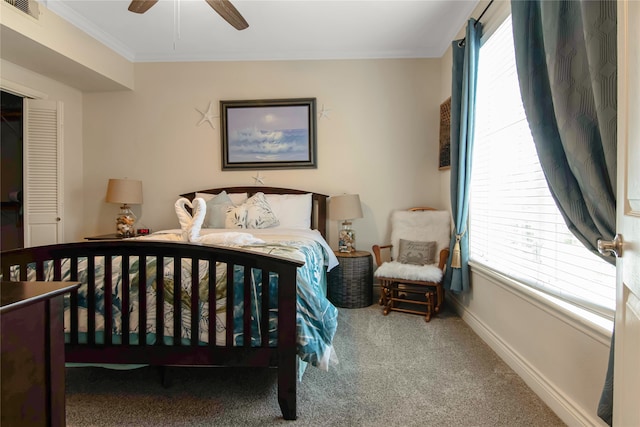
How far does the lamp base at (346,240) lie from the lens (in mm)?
3459

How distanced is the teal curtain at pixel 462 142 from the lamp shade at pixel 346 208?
3.01 feet

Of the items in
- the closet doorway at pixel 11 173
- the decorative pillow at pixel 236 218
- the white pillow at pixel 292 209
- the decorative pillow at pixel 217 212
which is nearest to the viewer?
the decorative pillow at pixel 236 218

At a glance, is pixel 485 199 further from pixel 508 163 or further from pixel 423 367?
pixel 423 367

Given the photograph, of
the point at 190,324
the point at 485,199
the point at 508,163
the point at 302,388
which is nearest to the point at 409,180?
the point at 485,199

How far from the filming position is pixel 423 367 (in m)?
2.05

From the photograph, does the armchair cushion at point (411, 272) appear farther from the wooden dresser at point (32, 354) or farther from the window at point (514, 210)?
the wooden dresser at point (32, 354)

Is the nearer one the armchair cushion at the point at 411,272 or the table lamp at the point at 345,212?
the armchair cushion at the point at 411,272

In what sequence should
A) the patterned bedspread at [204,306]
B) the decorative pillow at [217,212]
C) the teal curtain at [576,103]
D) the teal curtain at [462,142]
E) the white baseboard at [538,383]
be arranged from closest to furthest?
1. the teal curtain at [576,103]
2. the white baseboard at [538,383]
3. the patterned bedspread at [204,306]
4. the teal curtain at [462,142]
5. the decorative pillow at [217,212]

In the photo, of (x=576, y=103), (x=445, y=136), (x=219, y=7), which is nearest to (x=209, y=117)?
(x=219, y=7)

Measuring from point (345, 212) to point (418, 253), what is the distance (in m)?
0.81

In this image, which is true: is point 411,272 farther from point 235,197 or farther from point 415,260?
point 235,197

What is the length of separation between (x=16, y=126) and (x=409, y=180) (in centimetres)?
502

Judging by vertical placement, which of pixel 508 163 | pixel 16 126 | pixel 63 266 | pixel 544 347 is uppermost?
pixel 16 126

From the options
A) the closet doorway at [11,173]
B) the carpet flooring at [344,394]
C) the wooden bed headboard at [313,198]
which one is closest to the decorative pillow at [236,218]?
the wooden bed headboard at [313,198]
